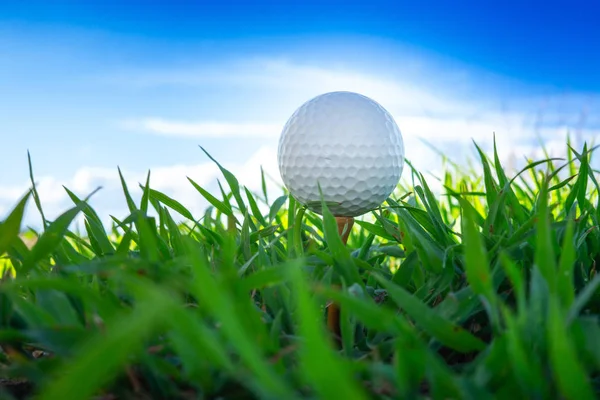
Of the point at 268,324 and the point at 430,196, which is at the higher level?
the point at 430,196

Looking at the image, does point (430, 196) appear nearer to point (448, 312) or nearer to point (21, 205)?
point (448, 312)

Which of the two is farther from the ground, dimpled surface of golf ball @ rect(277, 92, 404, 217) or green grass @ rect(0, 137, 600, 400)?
dimpled surface of golf ball @ rect(277, 92, 404, 217)

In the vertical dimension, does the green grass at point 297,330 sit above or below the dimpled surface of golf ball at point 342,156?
below

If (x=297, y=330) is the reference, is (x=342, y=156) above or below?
above

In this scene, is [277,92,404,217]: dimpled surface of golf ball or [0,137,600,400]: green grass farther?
[277,92,404,217]: dimpled surface of golf ball

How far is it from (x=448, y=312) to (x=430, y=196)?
1.91 ft

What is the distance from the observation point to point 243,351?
522 millimetres

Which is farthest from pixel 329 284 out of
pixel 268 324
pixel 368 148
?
pixel 368 148

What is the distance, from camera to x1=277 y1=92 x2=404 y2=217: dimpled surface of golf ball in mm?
1719

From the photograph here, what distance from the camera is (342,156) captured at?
5.64ft

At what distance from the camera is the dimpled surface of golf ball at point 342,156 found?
1719 millimetres

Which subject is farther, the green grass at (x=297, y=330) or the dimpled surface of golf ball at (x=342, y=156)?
the dimpled surface of golf ball at (x=342, y=156)

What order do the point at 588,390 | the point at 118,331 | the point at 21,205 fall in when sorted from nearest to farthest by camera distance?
1. the point at 118,331
2. the point at 588,390
3. the point at 21,205

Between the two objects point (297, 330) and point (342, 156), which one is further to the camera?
point (342, 156)
